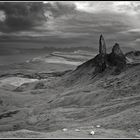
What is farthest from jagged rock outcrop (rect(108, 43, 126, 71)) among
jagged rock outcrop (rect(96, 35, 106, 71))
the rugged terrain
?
jagged rock outcrop (rect(96, 35, 106, 71))

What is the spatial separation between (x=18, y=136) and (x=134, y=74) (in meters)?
49.3

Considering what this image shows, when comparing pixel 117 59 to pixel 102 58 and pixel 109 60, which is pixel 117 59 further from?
pixel 102 58

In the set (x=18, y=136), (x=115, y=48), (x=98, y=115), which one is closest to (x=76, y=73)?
(x=115, y=48)

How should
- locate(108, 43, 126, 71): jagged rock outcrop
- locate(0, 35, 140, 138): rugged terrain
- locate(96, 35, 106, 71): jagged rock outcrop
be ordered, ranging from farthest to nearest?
locate(96, 35, 106, 71): jagged rock outcrop, locate(108, 43, 126, 71): jagged rock outcrop, locate(0, 35, 140, 138): rugged terrain

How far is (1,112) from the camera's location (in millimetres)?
62781

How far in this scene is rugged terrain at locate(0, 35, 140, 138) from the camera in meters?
26.3

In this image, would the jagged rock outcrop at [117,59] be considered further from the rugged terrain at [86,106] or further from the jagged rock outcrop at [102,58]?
the jagged rock outcrop at [102,58]

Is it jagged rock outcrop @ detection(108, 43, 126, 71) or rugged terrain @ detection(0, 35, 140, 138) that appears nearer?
rugged terrain @ detection(0, 35, 140, 138)

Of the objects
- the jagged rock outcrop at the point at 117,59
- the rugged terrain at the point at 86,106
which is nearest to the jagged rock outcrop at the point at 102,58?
the rugged terrain at the point at 86,106

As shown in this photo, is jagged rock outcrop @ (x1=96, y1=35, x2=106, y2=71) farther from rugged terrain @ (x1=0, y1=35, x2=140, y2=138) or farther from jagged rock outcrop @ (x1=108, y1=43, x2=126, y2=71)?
jagged rock outcrop @ (x1=108, y1=43, x2=126, y2=71)

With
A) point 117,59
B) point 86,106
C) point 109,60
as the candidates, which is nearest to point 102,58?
point 109,60

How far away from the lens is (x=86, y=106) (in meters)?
53.2

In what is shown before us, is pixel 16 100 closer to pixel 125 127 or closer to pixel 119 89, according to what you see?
pixel 119 89

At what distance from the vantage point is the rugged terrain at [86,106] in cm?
2630
